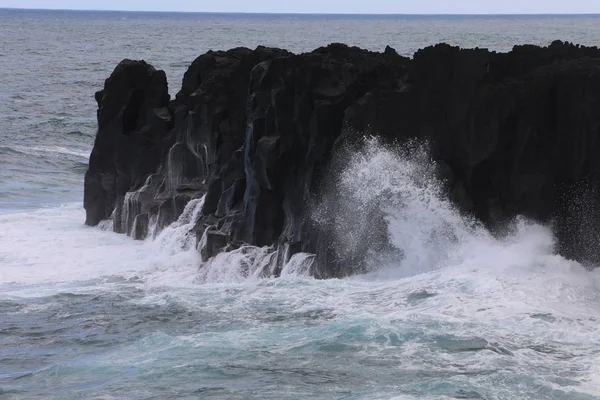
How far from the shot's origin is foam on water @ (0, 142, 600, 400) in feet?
50.3

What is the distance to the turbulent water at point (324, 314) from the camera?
1530 centimetres

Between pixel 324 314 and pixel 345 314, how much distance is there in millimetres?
332

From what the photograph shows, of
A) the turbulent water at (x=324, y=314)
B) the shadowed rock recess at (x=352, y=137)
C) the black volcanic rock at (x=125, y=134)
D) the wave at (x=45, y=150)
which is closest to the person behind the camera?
the turbulent water at (x=324, y=314)

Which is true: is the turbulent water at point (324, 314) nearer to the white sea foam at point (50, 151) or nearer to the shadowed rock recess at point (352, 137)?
the shadowed rock recess at point (352, 137)

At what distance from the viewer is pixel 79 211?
2961 centimetres

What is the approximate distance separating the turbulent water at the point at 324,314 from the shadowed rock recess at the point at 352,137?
41 centimetres

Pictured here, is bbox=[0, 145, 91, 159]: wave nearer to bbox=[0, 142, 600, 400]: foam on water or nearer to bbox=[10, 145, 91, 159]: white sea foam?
bbox=[10, 145, 91, 159]: white sea foam

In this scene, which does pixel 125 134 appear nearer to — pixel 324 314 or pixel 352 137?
pixel 352 137

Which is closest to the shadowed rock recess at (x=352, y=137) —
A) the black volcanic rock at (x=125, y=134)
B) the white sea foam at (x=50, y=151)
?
the black volcanic rock at (x=125, y=134)

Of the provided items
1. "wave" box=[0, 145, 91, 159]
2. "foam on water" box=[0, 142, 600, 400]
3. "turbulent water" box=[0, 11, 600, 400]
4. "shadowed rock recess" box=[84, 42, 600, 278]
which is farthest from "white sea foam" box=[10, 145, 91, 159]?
"foam on water" box=[0, 142, 600, 400]

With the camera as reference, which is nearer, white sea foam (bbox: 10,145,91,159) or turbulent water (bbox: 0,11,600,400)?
turbulent water (bbox: 0,11,600,400)

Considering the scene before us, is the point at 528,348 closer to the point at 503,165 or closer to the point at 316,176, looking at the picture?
the point at 503,165

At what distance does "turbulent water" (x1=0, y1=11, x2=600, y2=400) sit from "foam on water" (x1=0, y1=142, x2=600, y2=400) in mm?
33

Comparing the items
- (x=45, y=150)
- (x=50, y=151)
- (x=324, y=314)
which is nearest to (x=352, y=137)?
(x=324, y=314)
